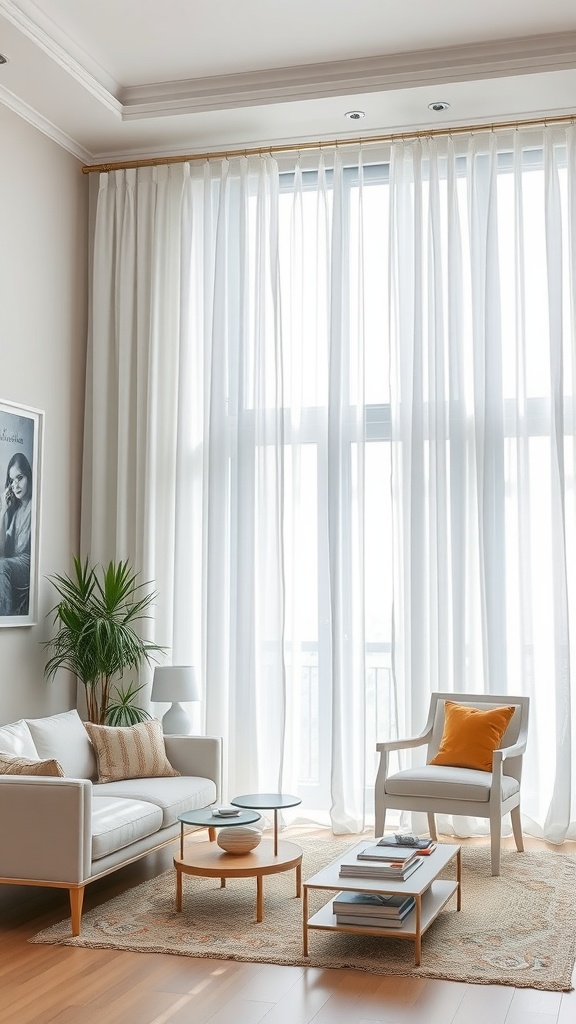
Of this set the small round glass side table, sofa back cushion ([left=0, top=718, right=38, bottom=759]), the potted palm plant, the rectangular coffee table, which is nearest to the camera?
the rectangular coffee table

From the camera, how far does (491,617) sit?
5664mm

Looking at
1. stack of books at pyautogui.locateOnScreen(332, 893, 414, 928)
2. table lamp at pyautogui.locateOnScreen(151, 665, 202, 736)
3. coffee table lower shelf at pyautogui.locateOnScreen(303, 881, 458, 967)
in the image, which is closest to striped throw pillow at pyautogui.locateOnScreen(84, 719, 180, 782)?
table lamp at pyautogui.locateOnScreen(151, 665, 202, 736)

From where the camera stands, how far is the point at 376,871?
3.70 m

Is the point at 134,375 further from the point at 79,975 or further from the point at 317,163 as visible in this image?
the point at 79,975

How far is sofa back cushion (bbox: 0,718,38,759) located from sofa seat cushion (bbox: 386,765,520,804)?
173 centimetres

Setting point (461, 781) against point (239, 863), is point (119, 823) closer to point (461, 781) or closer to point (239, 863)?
point (239, 863)

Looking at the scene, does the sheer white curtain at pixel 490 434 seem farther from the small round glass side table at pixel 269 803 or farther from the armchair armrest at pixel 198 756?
the small round glass side table at pixel 269 803

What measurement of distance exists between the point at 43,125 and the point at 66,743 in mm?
3566

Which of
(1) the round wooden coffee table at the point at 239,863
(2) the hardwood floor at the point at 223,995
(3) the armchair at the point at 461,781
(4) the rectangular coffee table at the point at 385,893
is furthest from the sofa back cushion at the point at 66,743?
(4) the rectangular coffee table at the point at 385,893

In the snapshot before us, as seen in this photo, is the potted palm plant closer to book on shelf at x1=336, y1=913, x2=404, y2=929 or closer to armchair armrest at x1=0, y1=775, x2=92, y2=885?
armchair armrest at x1=0, y1=775, x2=92, y2=885

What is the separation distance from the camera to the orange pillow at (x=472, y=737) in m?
5.08

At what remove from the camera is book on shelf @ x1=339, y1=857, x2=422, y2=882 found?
3.67 m

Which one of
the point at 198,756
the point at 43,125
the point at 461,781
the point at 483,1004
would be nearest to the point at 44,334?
the point at 43,125

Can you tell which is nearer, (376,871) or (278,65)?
(376,871)
